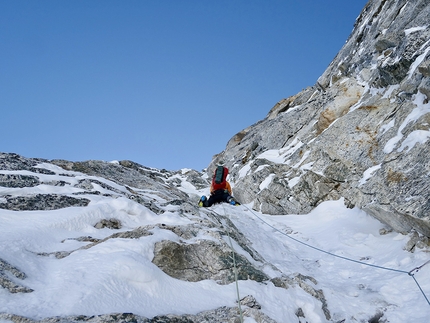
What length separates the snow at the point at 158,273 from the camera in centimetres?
534

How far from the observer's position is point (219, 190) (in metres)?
17.1

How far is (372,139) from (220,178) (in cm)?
771

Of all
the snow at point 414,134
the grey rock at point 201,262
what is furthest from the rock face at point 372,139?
the grey rock at point 201,262

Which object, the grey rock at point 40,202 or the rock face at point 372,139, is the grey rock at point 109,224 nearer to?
the grey rock at point 40,202

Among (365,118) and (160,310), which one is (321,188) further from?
(160,310)

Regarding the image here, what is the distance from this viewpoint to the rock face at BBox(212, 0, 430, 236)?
11.2m

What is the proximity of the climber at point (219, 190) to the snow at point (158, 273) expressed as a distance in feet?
15.6

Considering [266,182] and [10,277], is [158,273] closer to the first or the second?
[10,277]

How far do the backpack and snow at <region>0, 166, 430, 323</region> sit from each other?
15.8 ft

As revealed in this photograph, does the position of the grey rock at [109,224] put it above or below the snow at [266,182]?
below

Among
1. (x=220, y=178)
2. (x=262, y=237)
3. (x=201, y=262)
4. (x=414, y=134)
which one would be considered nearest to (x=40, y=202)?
(x=201, y=262)

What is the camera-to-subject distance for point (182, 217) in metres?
10.2

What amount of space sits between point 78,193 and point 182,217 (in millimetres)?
3969

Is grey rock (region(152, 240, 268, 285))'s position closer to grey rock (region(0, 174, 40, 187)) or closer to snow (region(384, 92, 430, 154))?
grey rock (region(0, 174, 40, 187))
